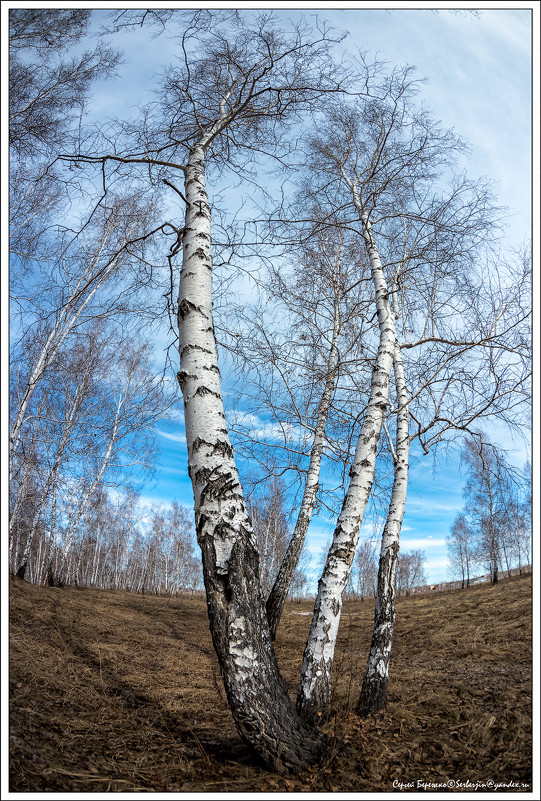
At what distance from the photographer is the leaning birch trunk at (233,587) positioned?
7.77 ft

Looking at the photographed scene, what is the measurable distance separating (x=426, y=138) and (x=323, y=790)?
19.0 feet

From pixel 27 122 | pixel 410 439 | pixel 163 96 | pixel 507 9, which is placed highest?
pixel 27 122

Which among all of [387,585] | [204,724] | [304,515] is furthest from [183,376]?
[304,515]

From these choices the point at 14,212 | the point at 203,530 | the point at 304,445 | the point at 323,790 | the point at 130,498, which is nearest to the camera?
the point at 323,790

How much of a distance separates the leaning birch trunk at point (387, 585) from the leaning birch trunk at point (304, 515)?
188 cm

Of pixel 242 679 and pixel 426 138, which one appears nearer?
pixel 242 679

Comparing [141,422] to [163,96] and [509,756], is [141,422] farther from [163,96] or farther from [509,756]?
[509,756]

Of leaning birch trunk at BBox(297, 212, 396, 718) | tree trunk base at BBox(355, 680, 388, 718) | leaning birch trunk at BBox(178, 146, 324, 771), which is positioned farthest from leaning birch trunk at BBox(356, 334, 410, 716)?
leaning birch trunk at BBox(178, 146, 324, 771)

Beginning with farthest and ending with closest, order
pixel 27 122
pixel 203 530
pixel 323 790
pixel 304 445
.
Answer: pixel 304 445
pixel 27 122
pixel 203 530
pixel 323 790

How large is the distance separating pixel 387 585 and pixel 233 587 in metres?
2.15

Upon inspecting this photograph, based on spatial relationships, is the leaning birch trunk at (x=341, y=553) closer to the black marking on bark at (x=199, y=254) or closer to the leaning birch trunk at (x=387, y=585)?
the leaning birch trunk at (x=387, y=585)

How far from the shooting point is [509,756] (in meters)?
2.55

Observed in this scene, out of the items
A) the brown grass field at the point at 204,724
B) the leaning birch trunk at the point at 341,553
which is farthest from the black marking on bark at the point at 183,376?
the brown grass field at the point at 204,724

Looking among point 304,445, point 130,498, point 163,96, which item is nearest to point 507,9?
point 163,96
